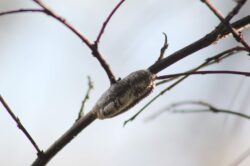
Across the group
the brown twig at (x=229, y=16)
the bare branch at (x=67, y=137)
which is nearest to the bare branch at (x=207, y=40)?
the brown twig at (x=229, y=16)

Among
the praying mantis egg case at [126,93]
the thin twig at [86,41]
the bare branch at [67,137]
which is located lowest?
the bare branch at [67,137]

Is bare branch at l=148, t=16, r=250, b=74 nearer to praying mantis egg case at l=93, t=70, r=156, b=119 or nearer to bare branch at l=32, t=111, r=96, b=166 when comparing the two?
praying mantis egg case at l=93, t=70, r=156, b=119

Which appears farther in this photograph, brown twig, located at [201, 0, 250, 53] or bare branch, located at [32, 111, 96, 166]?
bare branch, located at [32, 111, 96, 166]

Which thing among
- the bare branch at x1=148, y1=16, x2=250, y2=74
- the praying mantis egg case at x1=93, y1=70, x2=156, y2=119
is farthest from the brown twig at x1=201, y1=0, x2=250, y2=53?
the praying mantis egg case at x1=93, y1=70, x2=156, y2=119

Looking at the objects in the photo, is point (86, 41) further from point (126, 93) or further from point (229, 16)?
point (229, 16)

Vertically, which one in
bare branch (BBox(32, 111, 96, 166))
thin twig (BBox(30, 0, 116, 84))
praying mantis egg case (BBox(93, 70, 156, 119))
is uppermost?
thin twig (BBox(30, 0, 116, 84))

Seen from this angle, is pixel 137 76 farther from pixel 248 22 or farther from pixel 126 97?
pixel 248 22

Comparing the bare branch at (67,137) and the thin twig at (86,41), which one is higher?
the thin twig at (86,41)

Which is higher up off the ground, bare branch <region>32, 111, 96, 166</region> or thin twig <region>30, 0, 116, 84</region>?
thin twig <region>30, 0, 116, 84</region>

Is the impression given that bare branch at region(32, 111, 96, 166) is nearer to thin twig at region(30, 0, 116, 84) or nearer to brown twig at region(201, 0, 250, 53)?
thin twig at region(30, 0, 116, 84)

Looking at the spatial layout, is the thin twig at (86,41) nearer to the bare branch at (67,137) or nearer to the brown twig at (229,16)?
the bare branch at (67,137)

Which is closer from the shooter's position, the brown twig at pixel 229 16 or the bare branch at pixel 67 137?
the brown twig at pixel 229 16

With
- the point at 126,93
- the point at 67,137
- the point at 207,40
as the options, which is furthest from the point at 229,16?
the point at 67,137

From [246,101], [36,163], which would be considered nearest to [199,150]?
[246,101]
